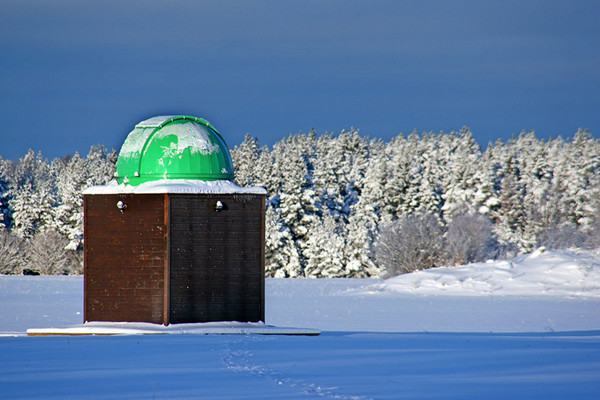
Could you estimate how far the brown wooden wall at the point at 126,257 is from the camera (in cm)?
1866

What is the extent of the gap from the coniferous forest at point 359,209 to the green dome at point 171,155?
32420 mm

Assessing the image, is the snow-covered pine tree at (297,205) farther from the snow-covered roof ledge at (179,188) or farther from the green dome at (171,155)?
the snow-covered roof ledge at (179,188)

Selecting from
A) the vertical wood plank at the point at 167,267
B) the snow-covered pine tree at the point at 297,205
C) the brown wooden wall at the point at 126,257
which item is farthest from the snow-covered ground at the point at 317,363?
the snow-covered pine tree at the point at 297,205

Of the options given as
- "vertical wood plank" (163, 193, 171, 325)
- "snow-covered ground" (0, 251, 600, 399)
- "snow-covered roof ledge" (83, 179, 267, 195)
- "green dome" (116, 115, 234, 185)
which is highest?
"green dome" (116, 115, 234, 185)

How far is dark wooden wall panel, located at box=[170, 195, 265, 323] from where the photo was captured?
1862 cm

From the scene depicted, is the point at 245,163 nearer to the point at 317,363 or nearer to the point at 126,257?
the point at 126,257

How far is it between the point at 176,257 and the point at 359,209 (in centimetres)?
5179

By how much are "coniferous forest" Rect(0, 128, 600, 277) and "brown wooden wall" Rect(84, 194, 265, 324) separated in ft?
107

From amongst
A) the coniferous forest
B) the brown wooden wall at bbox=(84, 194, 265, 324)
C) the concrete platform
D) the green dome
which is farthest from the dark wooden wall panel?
the coniferous forest

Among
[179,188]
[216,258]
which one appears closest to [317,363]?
[216,258]

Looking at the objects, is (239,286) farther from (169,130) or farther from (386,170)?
(386,170)

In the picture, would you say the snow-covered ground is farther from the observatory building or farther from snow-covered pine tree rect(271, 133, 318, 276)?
snow-covered pine tree rect(271, 133, 318, 276)

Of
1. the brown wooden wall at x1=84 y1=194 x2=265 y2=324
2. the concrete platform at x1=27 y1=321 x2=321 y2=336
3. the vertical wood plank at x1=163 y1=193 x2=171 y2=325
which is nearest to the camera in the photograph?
the concrete platform at x1=27 y1=321 x2=321 y2=336

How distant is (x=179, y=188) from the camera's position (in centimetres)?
1848
